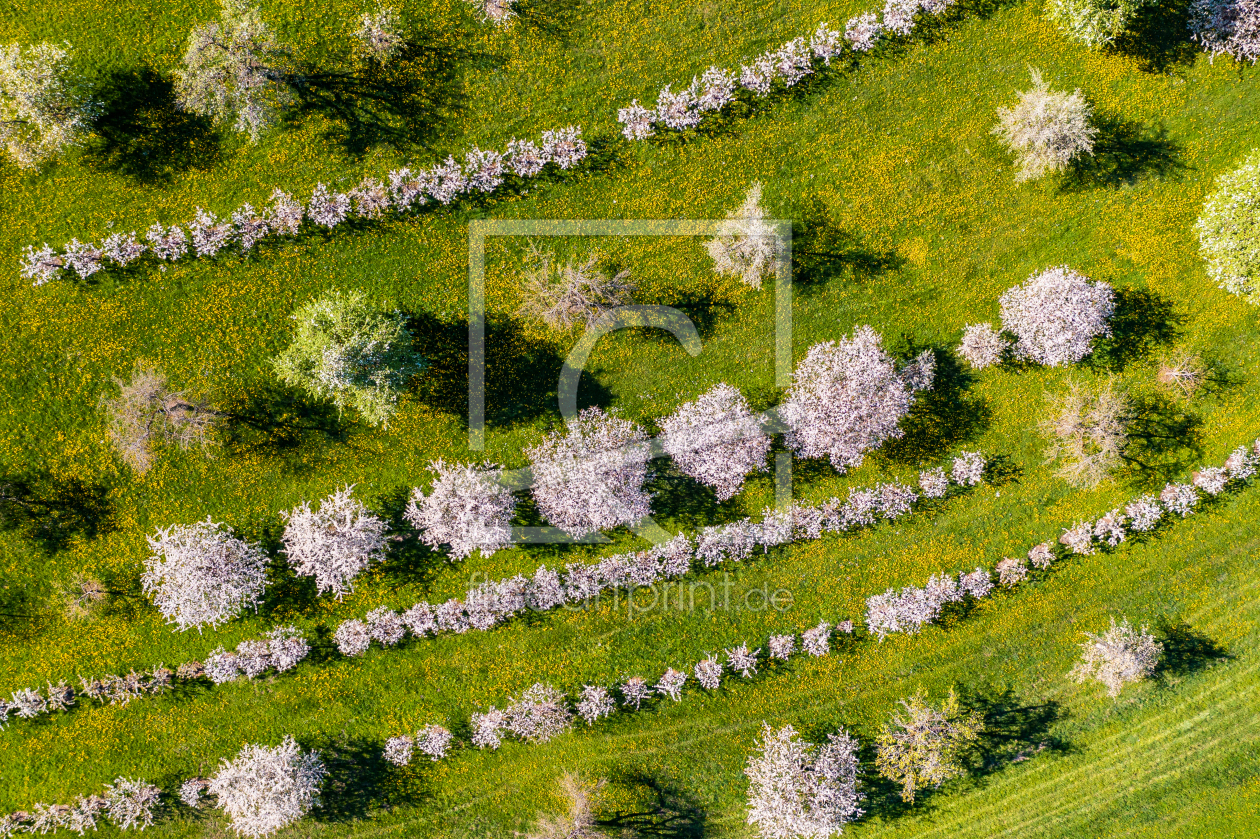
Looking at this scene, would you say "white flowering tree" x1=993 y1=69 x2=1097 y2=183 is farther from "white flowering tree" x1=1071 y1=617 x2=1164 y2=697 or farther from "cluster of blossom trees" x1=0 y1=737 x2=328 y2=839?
"cluster of blossom trees" x1=0 y1=737 x2=328 y2=839

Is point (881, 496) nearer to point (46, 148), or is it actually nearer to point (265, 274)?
point (265, 274)

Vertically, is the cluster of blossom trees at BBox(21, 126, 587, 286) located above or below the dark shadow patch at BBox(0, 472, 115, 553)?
above

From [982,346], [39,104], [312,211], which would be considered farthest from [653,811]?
[39,104]

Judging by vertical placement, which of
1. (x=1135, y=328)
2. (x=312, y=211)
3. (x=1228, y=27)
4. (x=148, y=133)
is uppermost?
(x=148, y=133)

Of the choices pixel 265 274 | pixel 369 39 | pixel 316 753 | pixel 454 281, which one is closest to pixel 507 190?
pixel 454 281

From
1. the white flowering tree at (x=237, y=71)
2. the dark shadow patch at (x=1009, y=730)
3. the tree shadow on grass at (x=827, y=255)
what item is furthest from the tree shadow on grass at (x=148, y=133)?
the dark shadow patch at (x=1009, y=730)

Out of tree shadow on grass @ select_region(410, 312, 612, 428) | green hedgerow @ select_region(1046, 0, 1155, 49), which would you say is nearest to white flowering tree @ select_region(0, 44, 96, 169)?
tree shadow on grass @ select_region(410, 312, 612, 428)

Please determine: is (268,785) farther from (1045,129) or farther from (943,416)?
(1045,129)
